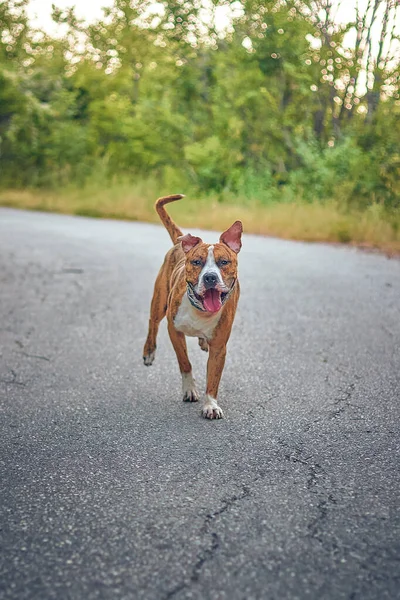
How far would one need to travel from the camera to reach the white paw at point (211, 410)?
4.05m

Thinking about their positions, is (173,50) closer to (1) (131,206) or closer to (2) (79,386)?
(1) (131,206)

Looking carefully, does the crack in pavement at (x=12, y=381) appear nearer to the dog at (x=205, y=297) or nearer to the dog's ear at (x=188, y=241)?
the dog at (x=205, y=297)

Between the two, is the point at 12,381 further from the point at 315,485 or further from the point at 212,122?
the point at 212,122

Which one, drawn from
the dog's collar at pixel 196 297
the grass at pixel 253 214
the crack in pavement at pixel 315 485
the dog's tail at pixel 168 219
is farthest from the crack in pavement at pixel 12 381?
the grass at pixel 253 214

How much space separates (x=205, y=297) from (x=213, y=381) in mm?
531

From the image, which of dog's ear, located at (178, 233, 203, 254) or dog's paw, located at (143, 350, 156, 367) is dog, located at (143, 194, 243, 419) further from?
dog's paw, located at (143, 350, 156, 367)

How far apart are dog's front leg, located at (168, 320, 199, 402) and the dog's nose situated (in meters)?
0.51

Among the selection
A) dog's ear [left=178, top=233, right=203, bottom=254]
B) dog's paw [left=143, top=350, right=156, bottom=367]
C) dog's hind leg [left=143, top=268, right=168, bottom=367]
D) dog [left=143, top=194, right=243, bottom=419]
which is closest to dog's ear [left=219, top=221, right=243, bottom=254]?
dog [left=143, top=194, right=243, bottom=419]

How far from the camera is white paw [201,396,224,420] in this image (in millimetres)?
4051

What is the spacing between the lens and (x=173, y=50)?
23641 millimetres

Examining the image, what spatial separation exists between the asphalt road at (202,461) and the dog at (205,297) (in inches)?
10.2

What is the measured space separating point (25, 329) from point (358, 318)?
3041 millimetres

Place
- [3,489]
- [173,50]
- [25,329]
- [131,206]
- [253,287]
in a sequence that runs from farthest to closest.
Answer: [173,50], [131,206], [253,287], [25,329], [3,489]

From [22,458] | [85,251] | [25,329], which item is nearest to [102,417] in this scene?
[22,458]
